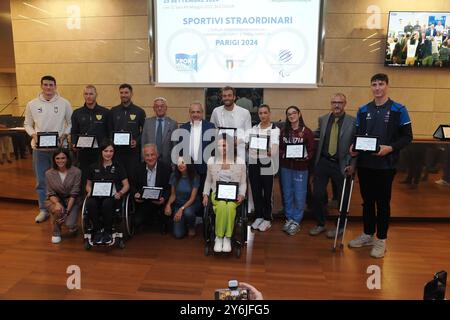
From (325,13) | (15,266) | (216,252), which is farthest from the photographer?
(325,13)

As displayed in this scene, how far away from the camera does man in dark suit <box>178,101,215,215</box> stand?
3.76 m

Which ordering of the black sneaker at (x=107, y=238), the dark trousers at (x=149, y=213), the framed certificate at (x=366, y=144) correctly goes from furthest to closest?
Answer: 1. the dark trousers at (x=149, y=213)
2. the black sneaker at (x=107, y=238)
3. the framed certificate at (x=366, y=144)

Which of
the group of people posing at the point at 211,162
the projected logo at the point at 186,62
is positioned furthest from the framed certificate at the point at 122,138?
the projected logo at the point at 186,62

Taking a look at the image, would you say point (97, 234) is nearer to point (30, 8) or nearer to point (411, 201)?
point (411, 201)

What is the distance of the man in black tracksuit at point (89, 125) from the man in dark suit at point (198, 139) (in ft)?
3.18

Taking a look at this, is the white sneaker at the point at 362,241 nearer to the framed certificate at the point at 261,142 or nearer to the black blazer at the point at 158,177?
the framed certificate at the point at 261,142

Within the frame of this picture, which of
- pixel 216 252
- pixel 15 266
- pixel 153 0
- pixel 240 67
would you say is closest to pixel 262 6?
pixel 240 67

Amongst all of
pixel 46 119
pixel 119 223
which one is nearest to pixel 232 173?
pixel 119 223

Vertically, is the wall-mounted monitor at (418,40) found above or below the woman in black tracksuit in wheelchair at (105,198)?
above

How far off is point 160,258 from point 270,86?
3017mm

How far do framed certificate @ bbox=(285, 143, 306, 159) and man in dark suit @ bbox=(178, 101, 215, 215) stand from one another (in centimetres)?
81

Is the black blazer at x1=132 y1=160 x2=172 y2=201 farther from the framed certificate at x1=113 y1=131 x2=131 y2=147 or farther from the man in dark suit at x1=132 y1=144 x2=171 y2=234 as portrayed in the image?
the framed certificate at x1=113 y1=131 x2=131 y2=147

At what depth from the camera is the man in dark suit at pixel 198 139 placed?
12.3ft

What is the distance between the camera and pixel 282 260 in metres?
3.23
